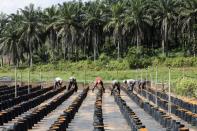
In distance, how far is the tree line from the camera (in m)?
86.3

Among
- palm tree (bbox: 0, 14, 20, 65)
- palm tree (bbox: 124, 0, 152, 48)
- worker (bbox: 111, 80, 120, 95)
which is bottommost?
worker (bbox: 111, 80, 120, 95)

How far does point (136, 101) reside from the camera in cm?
3869

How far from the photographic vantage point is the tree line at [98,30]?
283 feet

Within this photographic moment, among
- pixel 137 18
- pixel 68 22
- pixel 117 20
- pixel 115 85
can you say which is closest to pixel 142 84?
pixel 115 85

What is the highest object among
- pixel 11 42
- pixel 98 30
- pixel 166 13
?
pixel 166 13

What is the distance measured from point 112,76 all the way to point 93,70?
9527 mm

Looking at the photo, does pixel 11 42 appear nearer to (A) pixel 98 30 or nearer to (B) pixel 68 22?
(B) pixel 68 22

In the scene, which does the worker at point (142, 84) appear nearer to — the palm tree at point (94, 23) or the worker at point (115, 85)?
the worker at point (115, 85)

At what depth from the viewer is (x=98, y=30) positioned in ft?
308

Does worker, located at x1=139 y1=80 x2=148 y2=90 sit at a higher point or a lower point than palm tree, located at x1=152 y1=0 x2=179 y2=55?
lower

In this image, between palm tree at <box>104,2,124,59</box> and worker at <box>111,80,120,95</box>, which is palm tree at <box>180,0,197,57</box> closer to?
palm tree at <box>104,2,124,59</box>

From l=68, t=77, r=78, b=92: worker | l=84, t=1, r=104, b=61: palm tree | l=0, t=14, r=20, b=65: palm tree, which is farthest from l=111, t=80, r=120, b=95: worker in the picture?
l=0, t=14, r=20, b=65: palm tree

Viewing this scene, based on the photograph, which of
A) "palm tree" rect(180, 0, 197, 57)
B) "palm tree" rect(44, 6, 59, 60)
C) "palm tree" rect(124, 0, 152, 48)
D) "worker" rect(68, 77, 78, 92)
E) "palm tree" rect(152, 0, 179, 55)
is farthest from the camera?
"palm tree" rect(44, 6, 59, 60)

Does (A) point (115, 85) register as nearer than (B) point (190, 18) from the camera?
Yes
